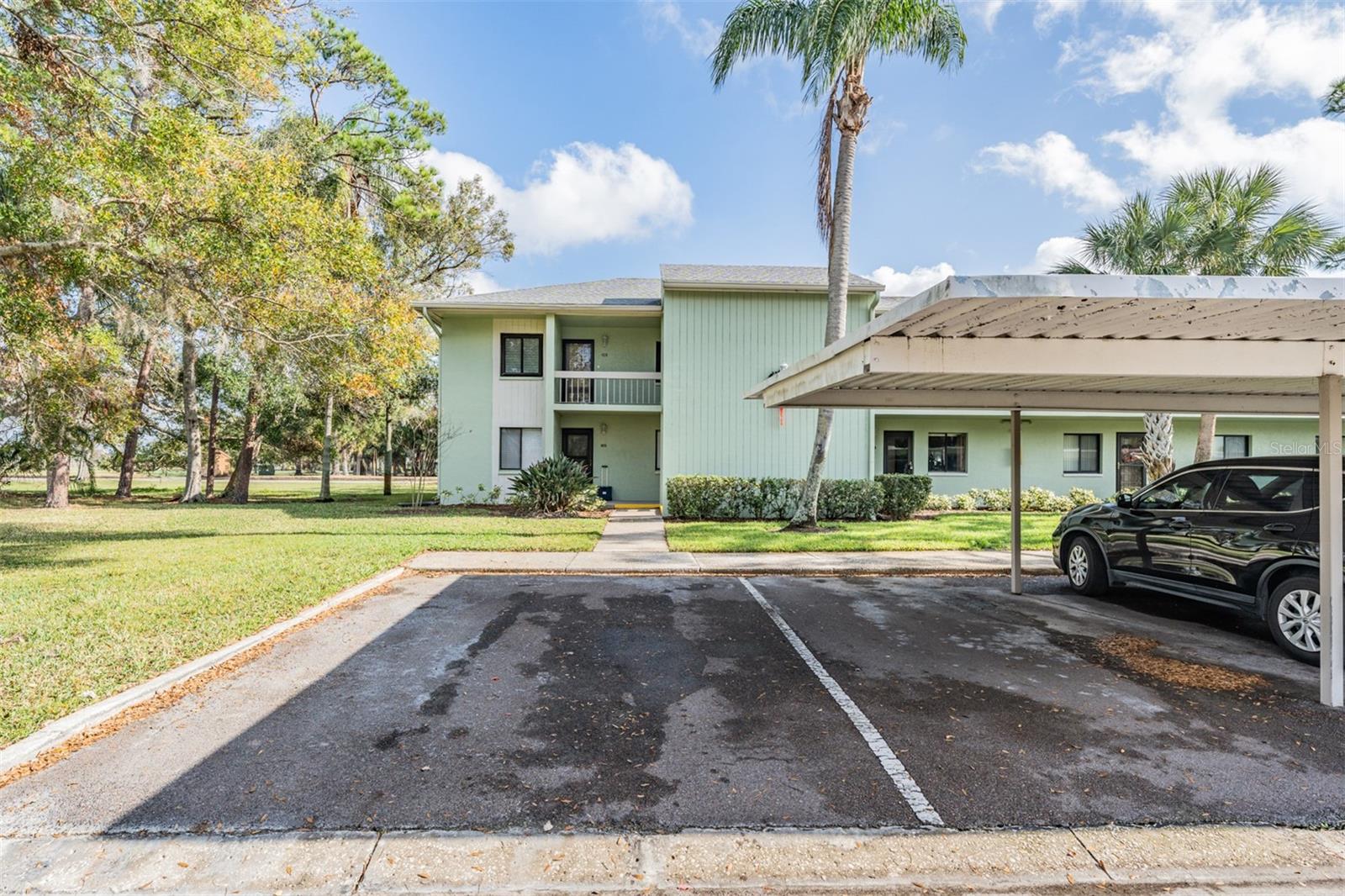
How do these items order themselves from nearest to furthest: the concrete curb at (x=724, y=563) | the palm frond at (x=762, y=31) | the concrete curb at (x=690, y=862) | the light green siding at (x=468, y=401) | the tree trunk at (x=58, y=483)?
the concrete curb at (x=690, y=862), the concrete curb at (x=724, y=563), the palm frond at (x=762, y=31), the light green siding at (x=468, y=401), the tree trunk at (x=58, y=483)

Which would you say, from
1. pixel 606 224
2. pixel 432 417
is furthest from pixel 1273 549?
pixel 432 417

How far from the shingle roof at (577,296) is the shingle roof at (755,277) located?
92 centimetres

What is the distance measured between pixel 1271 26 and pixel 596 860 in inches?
636

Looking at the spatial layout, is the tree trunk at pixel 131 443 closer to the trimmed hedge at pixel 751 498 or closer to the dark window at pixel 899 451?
the trimmed hedge at pixel 751 498

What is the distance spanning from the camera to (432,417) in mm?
26125

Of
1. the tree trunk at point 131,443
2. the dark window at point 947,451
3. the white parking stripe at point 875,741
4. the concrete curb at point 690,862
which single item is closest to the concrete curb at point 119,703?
the concrete curb at point 690,862

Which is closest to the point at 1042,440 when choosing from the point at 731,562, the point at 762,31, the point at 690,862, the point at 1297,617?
the point at 762,31

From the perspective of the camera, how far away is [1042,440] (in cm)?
1998

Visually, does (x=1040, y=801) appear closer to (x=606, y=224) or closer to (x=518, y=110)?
(x=518, y=110)

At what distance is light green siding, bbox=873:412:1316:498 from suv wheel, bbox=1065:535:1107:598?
1143 cm

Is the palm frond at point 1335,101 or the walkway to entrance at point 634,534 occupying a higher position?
the palm frond at point 1335,101

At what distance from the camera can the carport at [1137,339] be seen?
3268mm

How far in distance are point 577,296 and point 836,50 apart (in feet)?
31.5

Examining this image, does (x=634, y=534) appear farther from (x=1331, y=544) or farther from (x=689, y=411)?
(x=1331, y=544)
